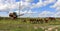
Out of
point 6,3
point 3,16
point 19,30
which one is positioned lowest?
point 19,30

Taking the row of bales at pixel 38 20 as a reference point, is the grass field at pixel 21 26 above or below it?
below

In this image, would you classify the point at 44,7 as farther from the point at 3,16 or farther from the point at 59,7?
the point at 3,16

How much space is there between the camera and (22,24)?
8.07 ft

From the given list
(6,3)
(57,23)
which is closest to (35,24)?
(57,23)

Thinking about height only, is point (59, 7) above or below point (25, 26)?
above

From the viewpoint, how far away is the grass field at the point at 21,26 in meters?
2.43

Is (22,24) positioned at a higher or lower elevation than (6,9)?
lower

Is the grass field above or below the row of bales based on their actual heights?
below

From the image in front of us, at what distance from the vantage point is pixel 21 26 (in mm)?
2441

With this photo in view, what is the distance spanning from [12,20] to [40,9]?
403 millimetres

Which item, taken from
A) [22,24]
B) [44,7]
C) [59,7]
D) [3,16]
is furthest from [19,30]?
[59,7]

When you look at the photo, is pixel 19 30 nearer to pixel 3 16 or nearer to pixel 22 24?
pixel 22 24

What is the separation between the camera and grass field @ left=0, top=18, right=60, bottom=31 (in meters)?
2.43

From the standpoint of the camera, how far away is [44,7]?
7.99ft
